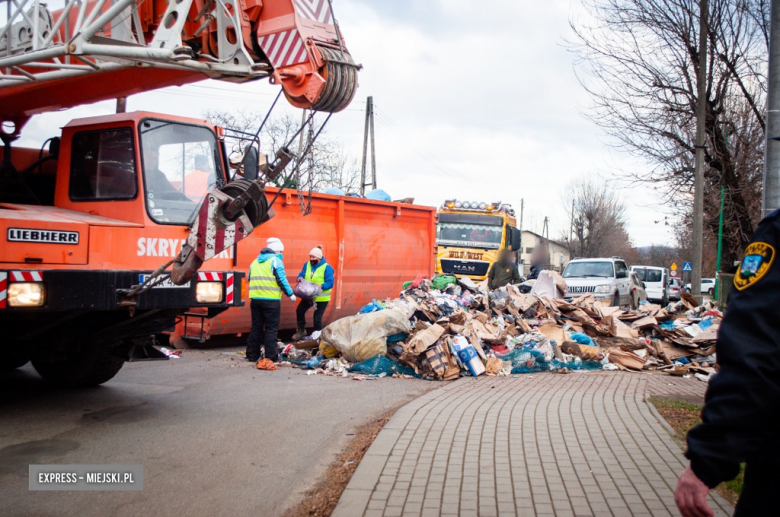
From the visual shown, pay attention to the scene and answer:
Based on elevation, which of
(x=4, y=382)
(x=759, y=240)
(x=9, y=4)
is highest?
(x=9, y=4)

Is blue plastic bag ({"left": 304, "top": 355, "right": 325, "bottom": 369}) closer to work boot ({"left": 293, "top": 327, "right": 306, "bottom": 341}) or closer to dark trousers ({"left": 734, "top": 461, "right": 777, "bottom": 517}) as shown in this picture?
work boot ({"left": 293, "top": 327, "right": 306, "bottom": 341})

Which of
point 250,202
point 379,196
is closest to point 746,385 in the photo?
point 250,202

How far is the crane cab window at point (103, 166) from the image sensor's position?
21.2 ft

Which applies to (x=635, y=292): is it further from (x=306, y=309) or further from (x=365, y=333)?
(x=365, y=333)

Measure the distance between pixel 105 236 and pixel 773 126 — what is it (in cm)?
598

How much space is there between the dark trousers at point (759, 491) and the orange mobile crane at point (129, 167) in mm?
4280

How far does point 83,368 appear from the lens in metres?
7.57

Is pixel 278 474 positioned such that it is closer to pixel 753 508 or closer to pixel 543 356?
pixel 753 508

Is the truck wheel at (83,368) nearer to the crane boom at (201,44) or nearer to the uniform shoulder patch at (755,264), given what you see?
the crane boom at (201,44)

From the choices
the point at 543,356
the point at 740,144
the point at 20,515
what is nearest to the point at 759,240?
the point at 20,515

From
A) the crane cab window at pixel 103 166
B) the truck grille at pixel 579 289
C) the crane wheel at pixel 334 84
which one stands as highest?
the crane wheel at pixel 334 84

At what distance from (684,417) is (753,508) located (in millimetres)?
5034

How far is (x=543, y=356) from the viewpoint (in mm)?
9977

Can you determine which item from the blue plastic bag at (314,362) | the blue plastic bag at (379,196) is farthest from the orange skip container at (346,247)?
the blue plastic bag at (314,362)
